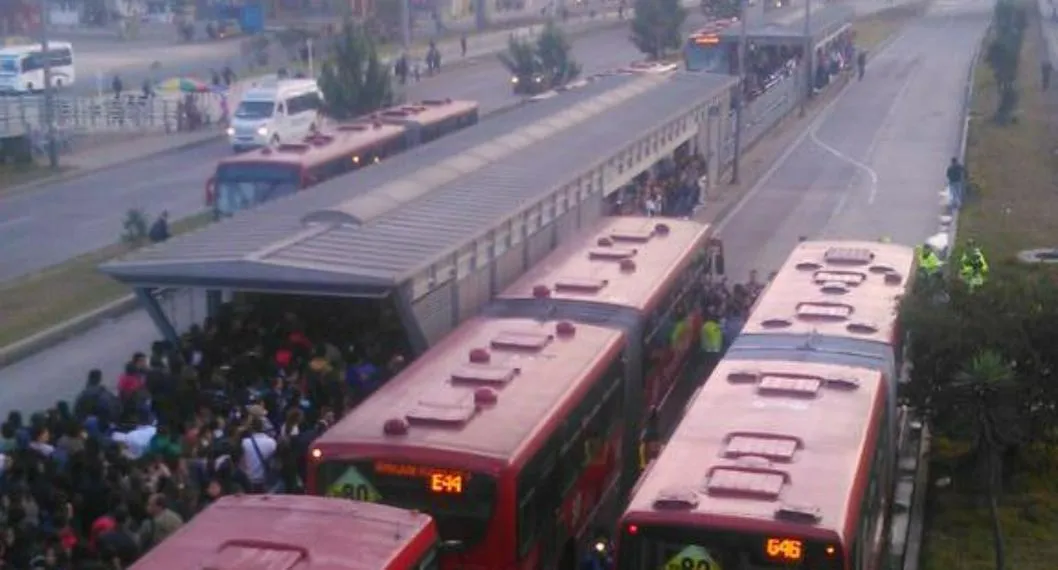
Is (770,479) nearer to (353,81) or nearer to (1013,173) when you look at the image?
(353,81)

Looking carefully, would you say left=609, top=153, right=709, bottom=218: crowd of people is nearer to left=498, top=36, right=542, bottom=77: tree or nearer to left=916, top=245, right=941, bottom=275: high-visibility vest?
left=916, top=245, right=941, bottom=275: high-visibility vest

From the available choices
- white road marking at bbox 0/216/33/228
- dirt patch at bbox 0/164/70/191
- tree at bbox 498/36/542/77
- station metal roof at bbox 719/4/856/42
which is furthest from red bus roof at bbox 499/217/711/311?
tree at bbox 498/36/542/77

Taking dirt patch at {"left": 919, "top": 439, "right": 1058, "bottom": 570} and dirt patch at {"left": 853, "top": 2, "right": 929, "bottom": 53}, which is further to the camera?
dirt patch at {"left": 853, "top": 2, "right": 929, "bottom": 53}

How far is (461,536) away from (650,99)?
24152 millimetres

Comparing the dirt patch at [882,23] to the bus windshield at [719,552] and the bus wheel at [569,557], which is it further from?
the bus windshield at [719,552]

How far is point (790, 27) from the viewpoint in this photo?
58.4 m

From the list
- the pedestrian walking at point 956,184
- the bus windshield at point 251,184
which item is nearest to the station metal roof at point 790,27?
the pedestrian walking at point 956,184

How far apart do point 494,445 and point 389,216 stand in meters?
8.02

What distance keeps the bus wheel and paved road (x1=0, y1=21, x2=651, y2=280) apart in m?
18.1

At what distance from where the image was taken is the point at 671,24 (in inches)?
2625

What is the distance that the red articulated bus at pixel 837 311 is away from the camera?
1518cm

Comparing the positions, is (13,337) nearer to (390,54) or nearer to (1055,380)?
(1055,380)

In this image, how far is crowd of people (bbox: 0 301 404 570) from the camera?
12172 mm

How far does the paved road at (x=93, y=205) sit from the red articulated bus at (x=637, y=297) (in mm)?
13434
